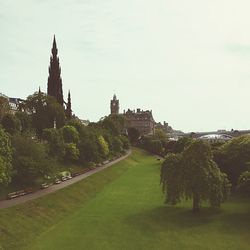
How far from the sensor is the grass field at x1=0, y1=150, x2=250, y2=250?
1200 inches

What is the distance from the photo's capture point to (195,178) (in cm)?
4103

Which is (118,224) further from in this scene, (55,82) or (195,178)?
(55,82)

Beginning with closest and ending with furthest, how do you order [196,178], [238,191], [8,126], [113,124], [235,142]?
[196,178] → [238,191] → [235,142] → [8,126] → [113,124]

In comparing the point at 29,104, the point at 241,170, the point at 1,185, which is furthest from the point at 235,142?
the point at 29,104

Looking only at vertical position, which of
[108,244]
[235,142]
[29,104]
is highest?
[29,104]

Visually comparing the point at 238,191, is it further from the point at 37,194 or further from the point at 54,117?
the point at 54,117

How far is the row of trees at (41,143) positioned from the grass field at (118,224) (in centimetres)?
407

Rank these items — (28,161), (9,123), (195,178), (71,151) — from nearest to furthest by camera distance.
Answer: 1. (195,178)
2. (28,161)
3. (9,123)
4. (71,151)

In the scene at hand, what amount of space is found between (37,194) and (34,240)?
1351 centimetres

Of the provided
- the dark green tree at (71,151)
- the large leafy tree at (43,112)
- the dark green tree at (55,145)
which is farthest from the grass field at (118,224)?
the large leafy tree at (43,112)

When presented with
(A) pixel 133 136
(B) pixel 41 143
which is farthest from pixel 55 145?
(A) pixel 133 136

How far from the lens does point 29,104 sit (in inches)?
3479

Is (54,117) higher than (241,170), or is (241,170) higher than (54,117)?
(54,117)

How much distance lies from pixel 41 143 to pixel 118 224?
23301 mm
